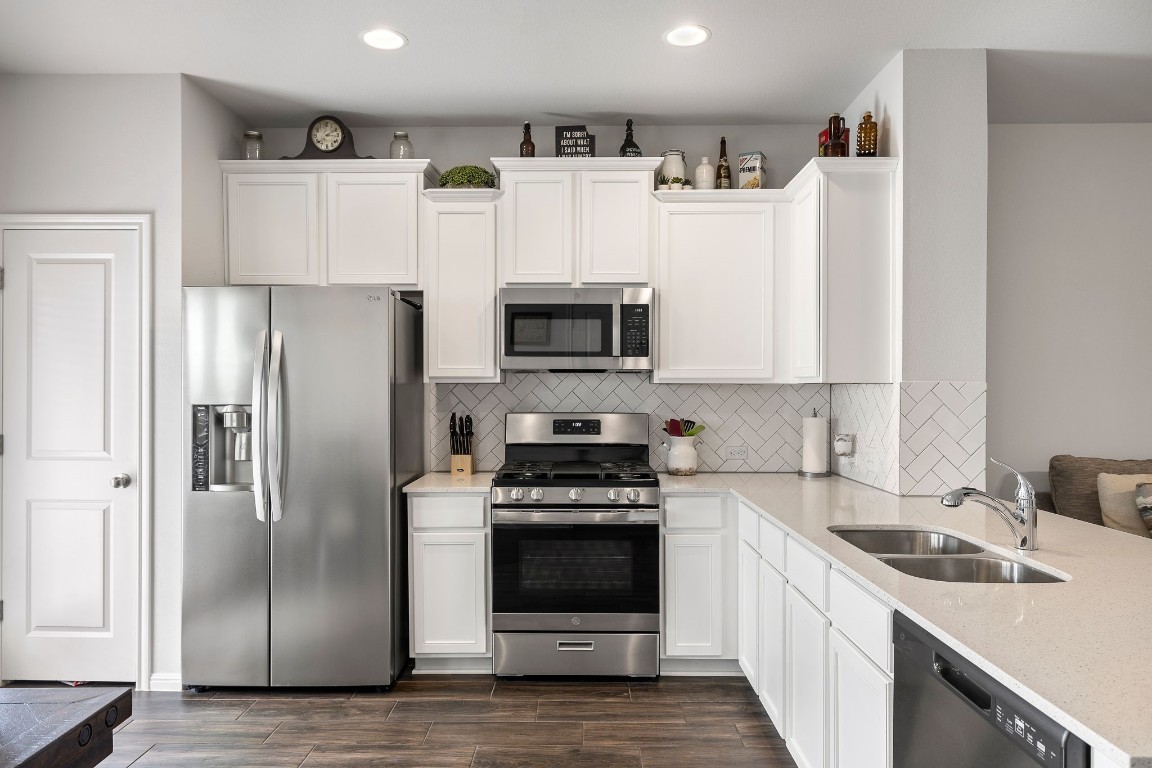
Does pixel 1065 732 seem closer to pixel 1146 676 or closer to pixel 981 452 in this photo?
pixel 1146 676

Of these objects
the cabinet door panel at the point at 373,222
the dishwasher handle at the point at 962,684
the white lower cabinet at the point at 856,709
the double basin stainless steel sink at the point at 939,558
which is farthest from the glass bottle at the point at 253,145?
the dishwasher handle at the point at 962,684

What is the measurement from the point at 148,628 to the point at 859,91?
4004 mm

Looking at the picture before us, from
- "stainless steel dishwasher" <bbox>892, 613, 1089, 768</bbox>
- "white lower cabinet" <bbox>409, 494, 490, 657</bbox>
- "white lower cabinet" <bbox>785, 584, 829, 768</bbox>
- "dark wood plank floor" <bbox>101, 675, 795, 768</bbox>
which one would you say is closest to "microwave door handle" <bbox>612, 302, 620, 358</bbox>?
"white lower cabinet" <bbox>409, 494, 490, 657</bbox>

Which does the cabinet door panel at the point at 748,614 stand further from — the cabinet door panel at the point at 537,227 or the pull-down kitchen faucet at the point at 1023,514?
the cabinet door panel at the point at 537,227

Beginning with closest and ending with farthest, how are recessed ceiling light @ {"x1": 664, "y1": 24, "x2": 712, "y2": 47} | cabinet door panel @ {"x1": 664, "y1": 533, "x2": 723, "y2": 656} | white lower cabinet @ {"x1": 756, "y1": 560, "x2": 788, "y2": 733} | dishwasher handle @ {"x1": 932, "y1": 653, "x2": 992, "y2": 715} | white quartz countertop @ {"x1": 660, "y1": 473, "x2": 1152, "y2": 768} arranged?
white quartz countertop @ {"x1": 660, "y1": 473, "x2": 1152, "y2": 768} → dishwasher handle @ {"x1": 932, "y1": 653, "x2": 992, "y2": 715} → white lower cabinet @ {"x1": 756, "y1": 560, "x2": 788, "y2": 733} → recessed ceiling light @ {"x1": 664, "y1": 24, "x2": 712, "y2": 47} → cabinet door panel @ {"x1": 664, "y1": 533, "x2": 723, "y2": 656}

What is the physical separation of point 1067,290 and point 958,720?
2.98m

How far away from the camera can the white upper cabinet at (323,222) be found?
3539 mm

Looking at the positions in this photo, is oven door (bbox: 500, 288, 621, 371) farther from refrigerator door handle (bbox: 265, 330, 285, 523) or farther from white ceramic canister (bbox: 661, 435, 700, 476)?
refrigerator door handle (bbox: 265, 330, 285, 523)

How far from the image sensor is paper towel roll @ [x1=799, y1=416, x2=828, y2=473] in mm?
3629

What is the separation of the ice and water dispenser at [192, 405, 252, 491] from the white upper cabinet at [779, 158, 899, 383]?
2.46m

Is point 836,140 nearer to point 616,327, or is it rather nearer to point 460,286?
point 616,327

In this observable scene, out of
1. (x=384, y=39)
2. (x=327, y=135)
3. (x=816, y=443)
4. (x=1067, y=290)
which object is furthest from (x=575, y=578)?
(x=1067, y=290)

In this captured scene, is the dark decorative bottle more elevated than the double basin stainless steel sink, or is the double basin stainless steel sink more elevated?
the dark decorative bottle

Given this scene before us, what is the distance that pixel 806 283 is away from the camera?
3254 millimetres
